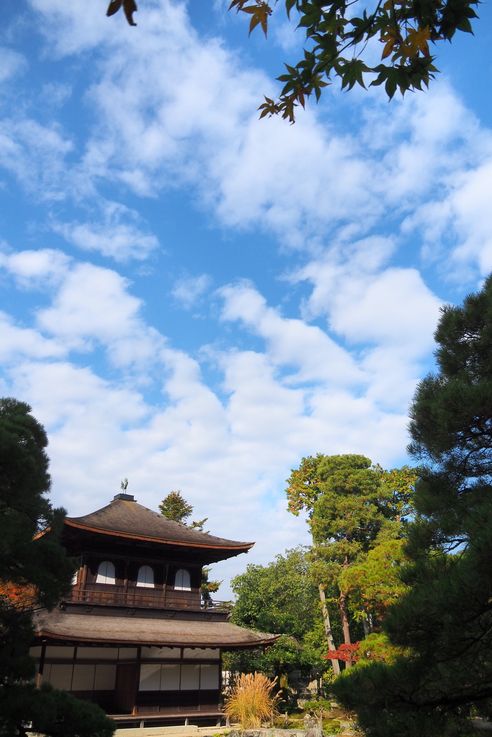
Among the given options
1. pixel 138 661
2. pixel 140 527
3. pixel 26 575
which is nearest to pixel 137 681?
pixel 138 661

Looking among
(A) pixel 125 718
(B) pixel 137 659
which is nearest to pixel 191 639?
(B) pixel 137 659

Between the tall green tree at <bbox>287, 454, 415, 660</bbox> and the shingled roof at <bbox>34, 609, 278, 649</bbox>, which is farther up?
the tall green tree at <bbox>287, 454, 415, 660</bbox>

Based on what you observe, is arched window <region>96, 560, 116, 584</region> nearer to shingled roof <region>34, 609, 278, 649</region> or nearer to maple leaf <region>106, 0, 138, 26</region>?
shingled roof <region>34, 609, 278, 649</region>

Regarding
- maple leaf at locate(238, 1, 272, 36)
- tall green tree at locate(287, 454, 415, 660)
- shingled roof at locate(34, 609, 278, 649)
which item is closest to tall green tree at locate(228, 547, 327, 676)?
tall green tree at locate(287, 454, 415, 660)

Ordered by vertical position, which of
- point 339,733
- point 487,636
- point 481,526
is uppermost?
point 481,526

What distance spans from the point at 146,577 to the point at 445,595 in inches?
597

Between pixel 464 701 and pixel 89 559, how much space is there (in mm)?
14122

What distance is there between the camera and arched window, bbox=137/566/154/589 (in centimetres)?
1770

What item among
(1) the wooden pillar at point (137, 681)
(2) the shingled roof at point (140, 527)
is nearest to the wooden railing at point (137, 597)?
(1) the wooden pillar at point (137, 681)

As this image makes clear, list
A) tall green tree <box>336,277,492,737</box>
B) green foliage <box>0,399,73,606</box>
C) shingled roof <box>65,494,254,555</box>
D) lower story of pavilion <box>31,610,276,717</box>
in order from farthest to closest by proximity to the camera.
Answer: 1. shingled roof <box>65,494,254,555</box>
2. lower story of pavilion <box>31,610,276,717</box>
3. green foliage <box>0,399,73,606</box>
4. tall green tree <box>336,277,492,737</box>

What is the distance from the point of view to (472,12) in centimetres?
222

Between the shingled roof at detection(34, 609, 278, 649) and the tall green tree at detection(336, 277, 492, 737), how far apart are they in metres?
11.1

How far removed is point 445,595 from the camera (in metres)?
4.38

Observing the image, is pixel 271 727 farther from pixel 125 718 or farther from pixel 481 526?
pixel 481 526
